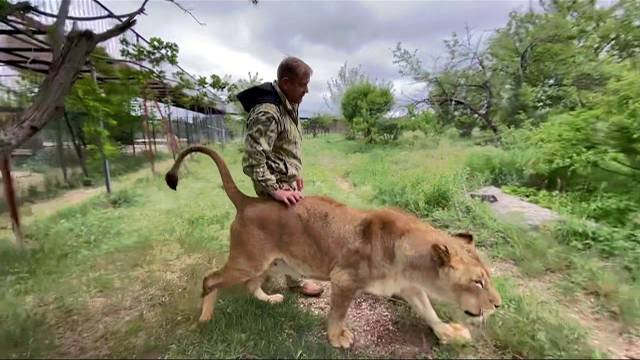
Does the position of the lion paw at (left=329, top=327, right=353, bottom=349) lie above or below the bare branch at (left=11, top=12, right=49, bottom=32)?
below

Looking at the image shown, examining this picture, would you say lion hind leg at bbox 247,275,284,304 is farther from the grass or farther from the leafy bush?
the leafy bush

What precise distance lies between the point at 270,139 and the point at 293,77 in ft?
1.68

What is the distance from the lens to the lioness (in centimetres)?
243

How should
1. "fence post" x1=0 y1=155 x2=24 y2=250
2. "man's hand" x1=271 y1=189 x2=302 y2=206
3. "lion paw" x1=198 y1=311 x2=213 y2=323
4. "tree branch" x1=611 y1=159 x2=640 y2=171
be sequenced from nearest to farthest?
"man's hand" x1=271 y1=189 x2=302 y2=206, "lion paw" x1=198 y1=311 x2=213 y2=323, "fence post" x1=0 y1=155 x2=24 y2=250, "tree branch" x1=611 y1=159 x2=640 y2=171

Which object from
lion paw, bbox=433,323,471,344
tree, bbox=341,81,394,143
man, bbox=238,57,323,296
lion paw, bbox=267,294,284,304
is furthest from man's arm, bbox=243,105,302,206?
tree, bbox=341,81,394,143

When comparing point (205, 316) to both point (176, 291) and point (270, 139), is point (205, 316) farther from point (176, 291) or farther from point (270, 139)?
point (270, 139)

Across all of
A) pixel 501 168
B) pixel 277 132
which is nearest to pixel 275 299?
pixel 277 132

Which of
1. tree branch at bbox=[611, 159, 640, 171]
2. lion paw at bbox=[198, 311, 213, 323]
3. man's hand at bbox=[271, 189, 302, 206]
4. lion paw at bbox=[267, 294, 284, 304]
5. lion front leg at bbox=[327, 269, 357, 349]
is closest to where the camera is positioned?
lion front leg at bbox=[327, 269, 357, 349]

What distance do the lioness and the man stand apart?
19 centimetres

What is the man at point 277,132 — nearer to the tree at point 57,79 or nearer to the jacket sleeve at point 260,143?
the jacket sleeve at point 260,143

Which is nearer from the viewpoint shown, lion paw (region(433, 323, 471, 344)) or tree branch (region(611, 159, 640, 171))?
lion paw (region(433, 323, 471, 344))

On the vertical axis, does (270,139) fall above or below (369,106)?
below

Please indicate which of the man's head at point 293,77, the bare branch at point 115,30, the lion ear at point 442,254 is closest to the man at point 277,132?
the man's head at point 293,77

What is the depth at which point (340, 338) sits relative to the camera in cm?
276
